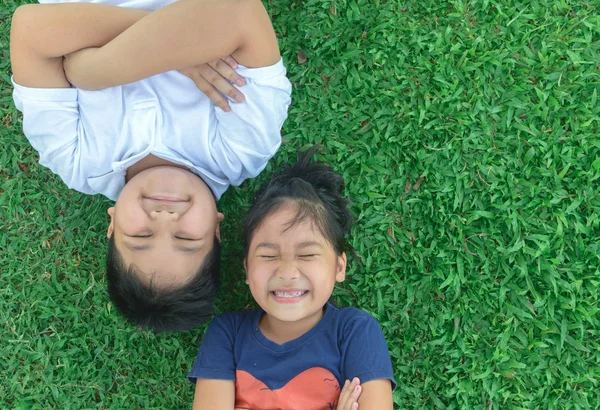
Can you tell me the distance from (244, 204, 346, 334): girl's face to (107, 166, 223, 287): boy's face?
0.80ft

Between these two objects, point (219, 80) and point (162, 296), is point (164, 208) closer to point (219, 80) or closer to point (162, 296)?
point (162, 296)

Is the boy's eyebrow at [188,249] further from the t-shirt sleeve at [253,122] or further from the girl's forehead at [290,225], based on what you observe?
the t-shirt sleeve at [253,122]

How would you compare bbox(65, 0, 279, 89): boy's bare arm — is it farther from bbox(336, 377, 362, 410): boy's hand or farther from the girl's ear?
bbox(336, 377, 362, 410): boy's hand

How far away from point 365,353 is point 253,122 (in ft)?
3.55

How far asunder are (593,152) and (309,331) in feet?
5.07

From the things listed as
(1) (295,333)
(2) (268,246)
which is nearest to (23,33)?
(2) (268,246)

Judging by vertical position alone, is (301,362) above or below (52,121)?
below

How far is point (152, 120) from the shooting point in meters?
2.29

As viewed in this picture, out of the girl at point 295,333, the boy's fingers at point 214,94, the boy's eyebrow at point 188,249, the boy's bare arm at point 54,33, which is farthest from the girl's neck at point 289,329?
the boy's bare arm at point 54,33

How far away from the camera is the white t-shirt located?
7.18 feet

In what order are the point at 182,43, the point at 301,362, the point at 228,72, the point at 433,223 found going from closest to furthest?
the point at 182,43 → the point at 228,72 → the point at 301,362 → the point at 433,223

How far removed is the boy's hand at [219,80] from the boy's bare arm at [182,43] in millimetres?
59

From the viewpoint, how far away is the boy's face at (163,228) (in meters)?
2.05

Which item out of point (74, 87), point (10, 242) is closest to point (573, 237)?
point (74, 87)
